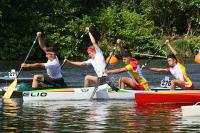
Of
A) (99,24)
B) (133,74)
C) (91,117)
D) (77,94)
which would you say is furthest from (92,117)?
(99,24)

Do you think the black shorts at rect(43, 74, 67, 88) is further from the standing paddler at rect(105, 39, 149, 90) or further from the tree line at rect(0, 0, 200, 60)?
the tree line at rect(0, 0, 200, 60)

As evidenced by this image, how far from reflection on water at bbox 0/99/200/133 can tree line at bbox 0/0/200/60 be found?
105ft

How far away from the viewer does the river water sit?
50.5 ft

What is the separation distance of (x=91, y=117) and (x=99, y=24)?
41911 mm

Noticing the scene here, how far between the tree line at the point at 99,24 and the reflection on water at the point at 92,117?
3201cm

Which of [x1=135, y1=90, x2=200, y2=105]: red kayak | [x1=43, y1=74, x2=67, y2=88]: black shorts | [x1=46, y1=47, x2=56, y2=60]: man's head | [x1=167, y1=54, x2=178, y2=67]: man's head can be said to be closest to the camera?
[x1=135, y1=90, x2=200, y2=105]: red kayak

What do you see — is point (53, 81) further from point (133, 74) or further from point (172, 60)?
point (172, 60)

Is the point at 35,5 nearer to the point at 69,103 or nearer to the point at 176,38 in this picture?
the point at 176,38

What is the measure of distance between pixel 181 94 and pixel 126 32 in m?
38.5

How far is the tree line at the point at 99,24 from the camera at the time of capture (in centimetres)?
5481

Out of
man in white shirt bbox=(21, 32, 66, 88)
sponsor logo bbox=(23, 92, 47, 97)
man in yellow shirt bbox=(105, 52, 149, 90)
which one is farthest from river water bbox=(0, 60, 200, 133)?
man in white shirt bbox=(21, 32, 66, 88)

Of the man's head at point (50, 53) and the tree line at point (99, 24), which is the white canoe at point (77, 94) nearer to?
the man's head at point (50, 53)

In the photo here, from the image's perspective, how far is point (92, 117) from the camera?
17422 mm

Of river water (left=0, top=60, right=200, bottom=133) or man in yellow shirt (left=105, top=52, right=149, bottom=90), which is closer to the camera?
river water (left=0, top=60, right=200, bottom=133)
